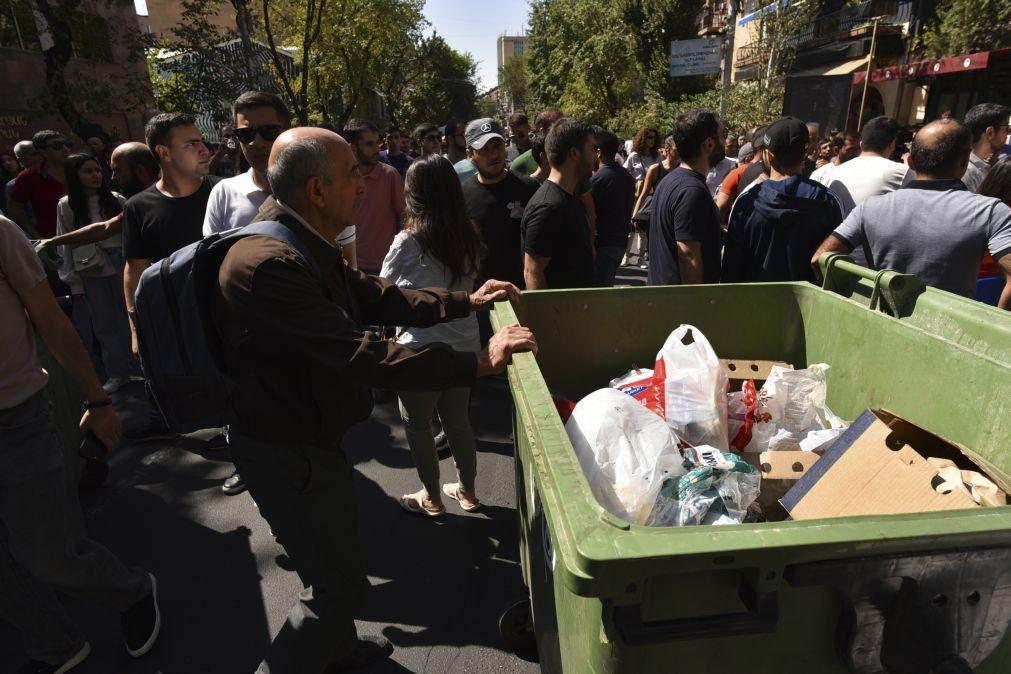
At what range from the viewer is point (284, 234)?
1.68 m

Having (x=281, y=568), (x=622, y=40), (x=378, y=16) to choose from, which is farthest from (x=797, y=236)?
(x=622, y=40)

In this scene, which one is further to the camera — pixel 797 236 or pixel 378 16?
pixel 378 16

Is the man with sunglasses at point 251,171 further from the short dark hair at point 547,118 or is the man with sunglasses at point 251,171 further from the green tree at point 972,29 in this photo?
the green tree at point 972,29

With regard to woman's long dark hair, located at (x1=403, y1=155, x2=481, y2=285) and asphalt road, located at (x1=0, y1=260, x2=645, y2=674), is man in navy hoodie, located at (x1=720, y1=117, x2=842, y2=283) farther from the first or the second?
asphalt road, located at (x1=0, y1=260, x2=645, y2=674)

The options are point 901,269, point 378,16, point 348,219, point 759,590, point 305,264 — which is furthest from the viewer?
point 378,16

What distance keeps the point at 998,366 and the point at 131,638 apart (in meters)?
3.19

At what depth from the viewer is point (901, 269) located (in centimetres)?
279

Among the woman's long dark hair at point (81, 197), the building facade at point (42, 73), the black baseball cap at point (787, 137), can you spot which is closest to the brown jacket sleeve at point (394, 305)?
the black baseball cap at point (787, 137)

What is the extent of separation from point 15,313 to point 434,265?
5.27 feet

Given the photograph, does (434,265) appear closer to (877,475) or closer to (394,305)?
(394,305)

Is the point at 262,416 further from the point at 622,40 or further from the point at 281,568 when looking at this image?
the point at 622,40

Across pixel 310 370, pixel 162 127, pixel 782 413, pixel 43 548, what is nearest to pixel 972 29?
pixel 782 413

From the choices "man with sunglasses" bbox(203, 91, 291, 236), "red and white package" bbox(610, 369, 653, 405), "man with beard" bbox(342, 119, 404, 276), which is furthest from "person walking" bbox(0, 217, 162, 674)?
"man with beard" bbox(342, 119, 404, 276)

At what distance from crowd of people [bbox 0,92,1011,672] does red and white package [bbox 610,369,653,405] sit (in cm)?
54
